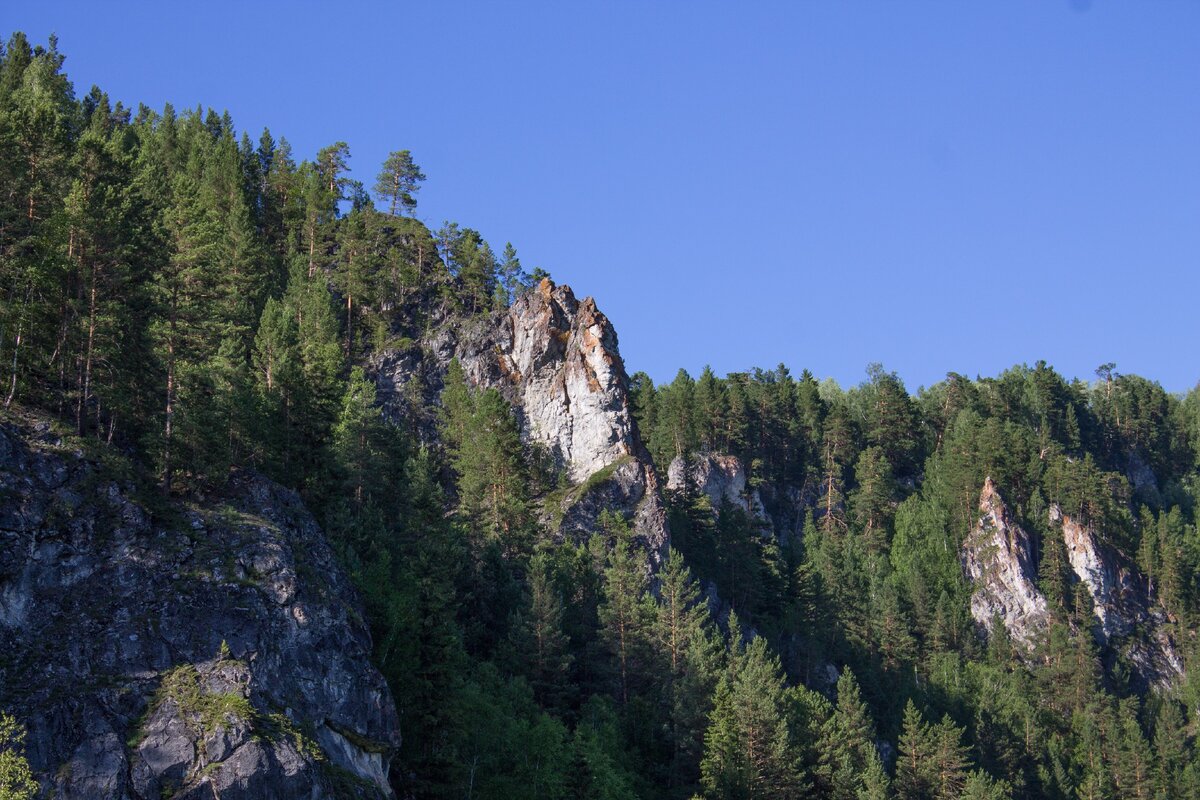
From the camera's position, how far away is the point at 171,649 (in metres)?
38.5

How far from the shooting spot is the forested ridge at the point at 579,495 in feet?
154

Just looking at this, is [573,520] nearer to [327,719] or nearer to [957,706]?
[957,706]

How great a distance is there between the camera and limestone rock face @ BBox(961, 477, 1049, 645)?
99250 mm

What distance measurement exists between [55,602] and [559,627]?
29.4m

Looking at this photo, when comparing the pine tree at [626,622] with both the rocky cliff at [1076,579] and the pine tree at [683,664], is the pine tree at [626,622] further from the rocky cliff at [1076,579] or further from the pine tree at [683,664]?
the rocky cliff at [1076,579]

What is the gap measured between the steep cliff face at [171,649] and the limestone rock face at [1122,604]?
→ 76895 millimetres

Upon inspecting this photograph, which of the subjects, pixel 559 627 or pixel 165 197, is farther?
pixel 165 197

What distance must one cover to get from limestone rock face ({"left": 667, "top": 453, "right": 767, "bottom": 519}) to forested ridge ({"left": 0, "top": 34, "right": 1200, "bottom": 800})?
0.60 meters

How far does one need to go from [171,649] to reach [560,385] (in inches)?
1884

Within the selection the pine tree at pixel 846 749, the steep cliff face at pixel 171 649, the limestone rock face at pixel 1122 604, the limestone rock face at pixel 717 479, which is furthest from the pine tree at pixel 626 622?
the limestone rock face at pixel 1122 604

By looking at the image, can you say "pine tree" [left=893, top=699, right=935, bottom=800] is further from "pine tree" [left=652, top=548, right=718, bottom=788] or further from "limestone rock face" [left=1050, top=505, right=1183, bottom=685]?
"limestone rock face" [left=1050, top=505, right=1183, bottom=685]

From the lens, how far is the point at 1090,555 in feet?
345

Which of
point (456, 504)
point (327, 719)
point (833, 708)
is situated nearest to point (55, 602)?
point (327, 719)

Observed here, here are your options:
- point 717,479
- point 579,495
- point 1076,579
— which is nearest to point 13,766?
point 579,495
